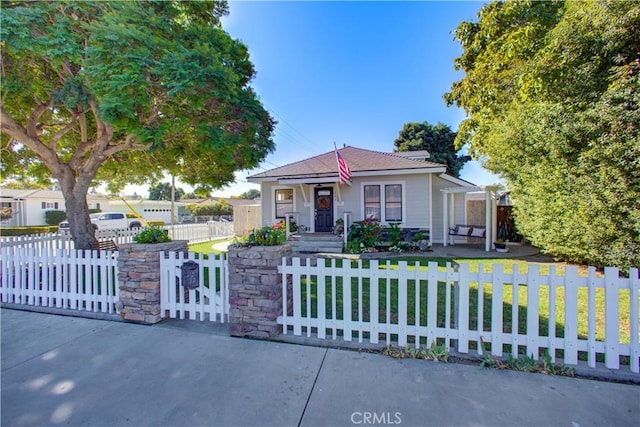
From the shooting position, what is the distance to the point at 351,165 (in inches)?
478

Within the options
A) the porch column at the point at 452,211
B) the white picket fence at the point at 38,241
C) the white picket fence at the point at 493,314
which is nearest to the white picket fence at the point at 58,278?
the white picket fence at the point at 38,241

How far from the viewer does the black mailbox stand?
12.4 ft

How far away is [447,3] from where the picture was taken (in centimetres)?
846

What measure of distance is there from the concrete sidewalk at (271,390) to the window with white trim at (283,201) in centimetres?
933

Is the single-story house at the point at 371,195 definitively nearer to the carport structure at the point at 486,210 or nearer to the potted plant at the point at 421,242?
the carport structure at the point at 486,210

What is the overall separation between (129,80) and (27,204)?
106ft

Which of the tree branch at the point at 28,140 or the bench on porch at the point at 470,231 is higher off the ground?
the tree branch at the point at 28,140

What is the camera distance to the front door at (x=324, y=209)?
11828 millimetres

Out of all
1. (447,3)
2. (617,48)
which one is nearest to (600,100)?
(617,48)

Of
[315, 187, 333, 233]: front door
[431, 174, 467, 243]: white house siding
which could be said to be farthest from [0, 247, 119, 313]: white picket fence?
[431, 174, 467, 243]: white house siding

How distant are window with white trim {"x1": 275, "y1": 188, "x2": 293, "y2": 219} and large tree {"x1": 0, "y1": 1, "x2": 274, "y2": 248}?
188 inches

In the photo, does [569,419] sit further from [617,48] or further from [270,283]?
[617,48]

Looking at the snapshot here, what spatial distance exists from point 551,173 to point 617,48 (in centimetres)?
277

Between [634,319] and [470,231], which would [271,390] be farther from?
[470,231]
